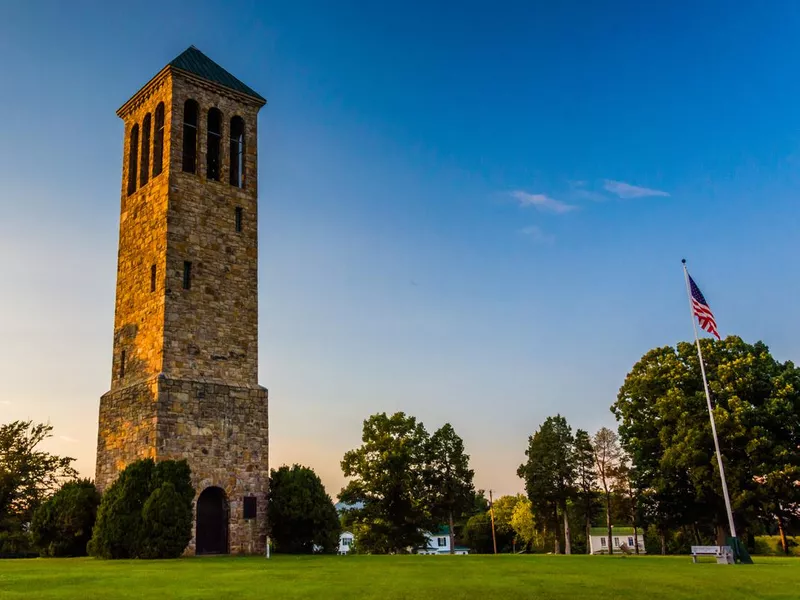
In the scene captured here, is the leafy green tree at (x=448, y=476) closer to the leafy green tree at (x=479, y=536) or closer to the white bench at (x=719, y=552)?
A: the white bench at (x=719, y=552)

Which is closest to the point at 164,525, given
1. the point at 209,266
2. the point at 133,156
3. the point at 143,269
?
the point at 209,266

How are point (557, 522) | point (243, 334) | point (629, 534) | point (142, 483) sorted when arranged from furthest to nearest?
point (629, 534) < point (557, 522) < point (243, 334) < point (142, 483)

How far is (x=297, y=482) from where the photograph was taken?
92.0ft

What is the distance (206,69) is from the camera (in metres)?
32.9

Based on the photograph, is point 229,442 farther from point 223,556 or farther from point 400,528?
point 400,528

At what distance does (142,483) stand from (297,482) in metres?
5.74

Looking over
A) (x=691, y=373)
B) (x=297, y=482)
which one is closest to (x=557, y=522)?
(x=691, y=373)

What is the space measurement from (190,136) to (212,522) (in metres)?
15.9

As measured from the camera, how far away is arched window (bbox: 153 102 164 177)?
31.3 metres

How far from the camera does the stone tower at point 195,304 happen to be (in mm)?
27078

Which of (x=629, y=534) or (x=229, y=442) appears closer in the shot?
(x=229, y=442)

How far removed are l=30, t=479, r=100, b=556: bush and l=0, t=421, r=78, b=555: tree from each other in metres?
10.2

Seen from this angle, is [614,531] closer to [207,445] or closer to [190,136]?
[207,445]

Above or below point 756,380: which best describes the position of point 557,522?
below
